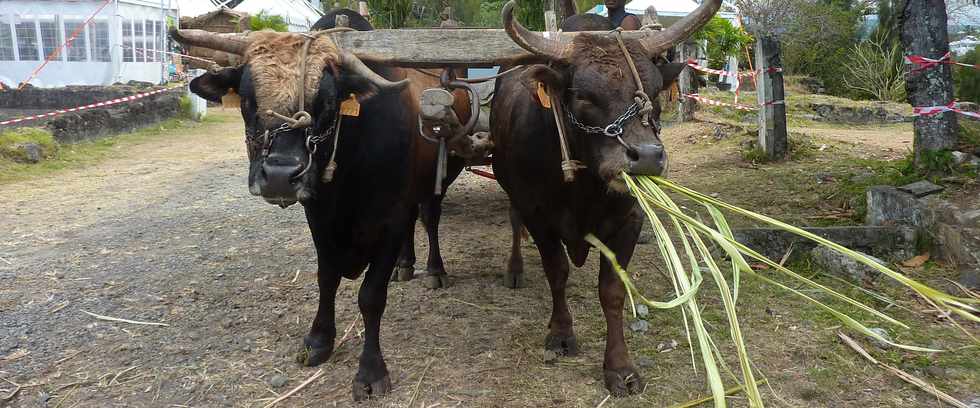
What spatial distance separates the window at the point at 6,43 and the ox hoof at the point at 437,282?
55.5ft

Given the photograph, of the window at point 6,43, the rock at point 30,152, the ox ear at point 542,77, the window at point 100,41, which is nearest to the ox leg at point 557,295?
the ox ear at point 542,77

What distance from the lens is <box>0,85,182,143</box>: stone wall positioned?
12508 millimetres

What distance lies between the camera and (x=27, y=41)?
1723 centimetres

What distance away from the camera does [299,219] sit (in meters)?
7.54

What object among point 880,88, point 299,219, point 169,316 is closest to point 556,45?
point 169,316

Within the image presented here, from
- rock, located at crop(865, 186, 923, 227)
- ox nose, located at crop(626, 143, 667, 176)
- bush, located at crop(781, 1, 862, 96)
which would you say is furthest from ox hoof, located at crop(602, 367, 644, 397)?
bush, located at crop(781, 1, 862, 96)

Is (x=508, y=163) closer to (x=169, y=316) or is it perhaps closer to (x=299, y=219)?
(x=169, y=316)

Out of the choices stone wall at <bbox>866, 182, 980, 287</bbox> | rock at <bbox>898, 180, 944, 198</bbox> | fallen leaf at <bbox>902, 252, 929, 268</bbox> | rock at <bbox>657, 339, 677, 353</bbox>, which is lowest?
rock at <bbox>657, 339, 677, 353</bbox>

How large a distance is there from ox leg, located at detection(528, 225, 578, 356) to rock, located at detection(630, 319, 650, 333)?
17.6 inches

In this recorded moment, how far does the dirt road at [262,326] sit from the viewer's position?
367cm

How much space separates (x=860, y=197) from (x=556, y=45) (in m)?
4.15

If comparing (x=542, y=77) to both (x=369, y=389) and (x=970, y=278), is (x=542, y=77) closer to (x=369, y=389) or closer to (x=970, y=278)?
(x=369, y=389)

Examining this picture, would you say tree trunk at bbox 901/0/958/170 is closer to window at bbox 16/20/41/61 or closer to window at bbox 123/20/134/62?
window at bbox 123/20/134/62

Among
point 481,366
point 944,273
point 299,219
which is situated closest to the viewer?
point 481,366
